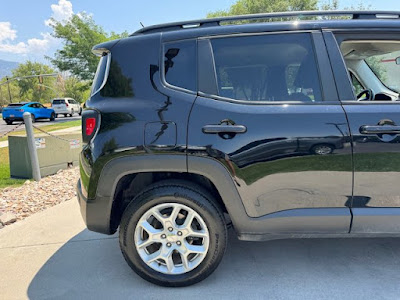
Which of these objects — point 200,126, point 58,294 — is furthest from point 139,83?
point 58,294

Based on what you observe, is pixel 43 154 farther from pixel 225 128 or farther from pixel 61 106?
pixel 61 106

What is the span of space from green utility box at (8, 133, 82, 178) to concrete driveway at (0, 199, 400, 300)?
102 inches

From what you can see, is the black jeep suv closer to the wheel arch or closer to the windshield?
the wheel arch

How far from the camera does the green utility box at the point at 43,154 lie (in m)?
5.45

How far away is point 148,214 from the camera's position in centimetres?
224

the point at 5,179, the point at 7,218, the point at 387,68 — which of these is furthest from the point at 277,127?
the point at 5,179

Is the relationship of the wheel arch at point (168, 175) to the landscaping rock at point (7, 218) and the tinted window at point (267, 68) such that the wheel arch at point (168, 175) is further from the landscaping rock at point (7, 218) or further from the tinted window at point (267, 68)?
the landscaping rock at point (7, 218)

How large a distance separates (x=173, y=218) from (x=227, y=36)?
1.42 meters

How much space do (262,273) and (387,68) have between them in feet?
8.24

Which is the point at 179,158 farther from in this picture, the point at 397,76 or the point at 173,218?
the point at 397,76

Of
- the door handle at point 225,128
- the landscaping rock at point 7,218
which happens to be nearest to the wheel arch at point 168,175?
the door handle at point 225,128

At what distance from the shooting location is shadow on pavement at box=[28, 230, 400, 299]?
2197 millimetres

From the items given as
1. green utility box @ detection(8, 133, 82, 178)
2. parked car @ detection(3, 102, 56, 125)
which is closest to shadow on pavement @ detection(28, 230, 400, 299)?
green utility box @ detection(8, 133, 82, 178)

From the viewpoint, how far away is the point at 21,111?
70.2ft
